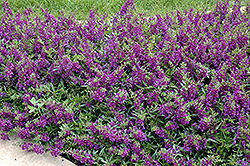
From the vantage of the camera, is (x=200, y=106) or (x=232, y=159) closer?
(x=232, y=159)

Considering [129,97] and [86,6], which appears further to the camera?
[86,6]

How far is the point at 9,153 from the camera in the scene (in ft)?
9.18

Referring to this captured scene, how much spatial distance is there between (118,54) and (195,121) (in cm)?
119

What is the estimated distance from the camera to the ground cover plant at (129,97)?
2486mm

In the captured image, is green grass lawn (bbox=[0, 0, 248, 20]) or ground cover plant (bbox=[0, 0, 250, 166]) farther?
green grass lawn (bbox=[0, 0, 248, 20])

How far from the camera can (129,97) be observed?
8.82 feet

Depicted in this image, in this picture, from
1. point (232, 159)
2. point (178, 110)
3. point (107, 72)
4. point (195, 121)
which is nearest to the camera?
point (232, 159)

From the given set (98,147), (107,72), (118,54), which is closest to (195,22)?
(118,54)

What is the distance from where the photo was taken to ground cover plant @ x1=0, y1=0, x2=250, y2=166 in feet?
8.16

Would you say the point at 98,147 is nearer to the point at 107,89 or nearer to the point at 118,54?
the point at 107,89

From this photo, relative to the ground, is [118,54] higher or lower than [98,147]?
higher

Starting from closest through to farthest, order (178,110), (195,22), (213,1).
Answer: (178,110), (195,22), (213,1)

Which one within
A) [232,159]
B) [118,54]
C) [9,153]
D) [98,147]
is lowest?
[9,153]

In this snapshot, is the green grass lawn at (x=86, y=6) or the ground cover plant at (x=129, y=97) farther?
the green grass lawn at (x=86, y=6)
